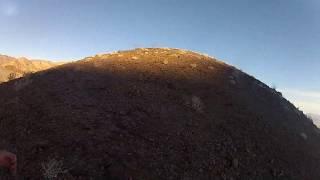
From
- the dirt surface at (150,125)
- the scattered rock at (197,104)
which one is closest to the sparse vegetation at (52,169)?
the dirt surface at (150,125)

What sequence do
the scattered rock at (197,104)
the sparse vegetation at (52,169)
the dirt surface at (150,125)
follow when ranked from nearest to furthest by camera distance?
the sparse vegetation at (52,169) → the dirt surface at (150,125) → the scattered rock at (197,104)

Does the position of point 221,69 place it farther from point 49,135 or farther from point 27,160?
point 27,160

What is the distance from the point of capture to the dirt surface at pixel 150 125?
1714 centimetres

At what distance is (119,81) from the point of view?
2414cm

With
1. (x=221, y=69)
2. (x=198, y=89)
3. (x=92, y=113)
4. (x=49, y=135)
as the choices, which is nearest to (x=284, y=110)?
(x=221, y=69)

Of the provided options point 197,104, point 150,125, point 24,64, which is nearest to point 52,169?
point 150,125

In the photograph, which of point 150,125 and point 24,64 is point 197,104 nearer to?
point 150,125

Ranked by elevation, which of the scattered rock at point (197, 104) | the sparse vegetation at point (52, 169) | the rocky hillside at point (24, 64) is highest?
the scattered rock at point (197, 104)

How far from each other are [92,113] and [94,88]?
3.01 m

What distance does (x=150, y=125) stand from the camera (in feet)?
66.9

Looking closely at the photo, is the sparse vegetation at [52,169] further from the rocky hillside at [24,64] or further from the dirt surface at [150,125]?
the rocky hillside at [24,64]

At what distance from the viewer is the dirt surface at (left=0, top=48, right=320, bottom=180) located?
675 inches

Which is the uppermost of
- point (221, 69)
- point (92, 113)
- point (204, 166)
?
point (221, 69)

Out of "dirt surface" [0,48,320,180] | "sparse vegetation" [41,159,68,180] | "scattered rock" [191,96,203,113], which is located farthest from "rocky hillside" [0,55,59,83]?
"sparse vegetation" [41,159,68,180]
